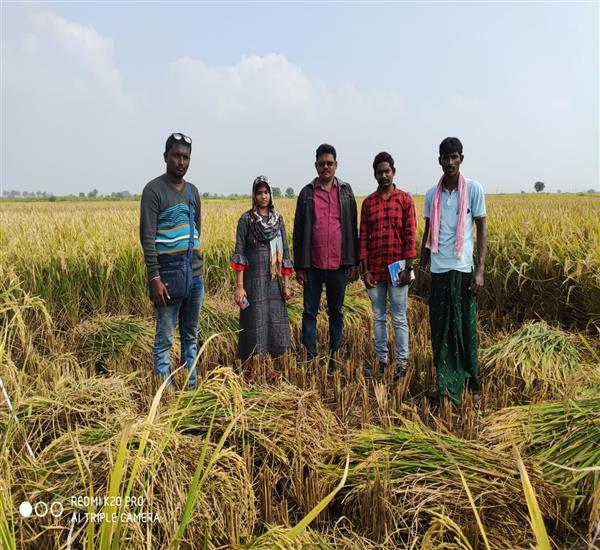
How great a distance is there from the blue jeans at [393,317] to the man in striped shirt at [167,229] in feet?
4.85

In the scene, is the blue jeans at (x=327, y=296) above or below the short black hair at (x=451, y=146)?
below

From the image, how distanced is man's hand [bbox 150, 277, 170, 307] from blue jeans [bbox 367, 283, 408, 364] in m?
1.67

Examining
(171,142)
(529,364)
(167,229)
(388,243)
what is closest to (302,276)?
(388,243)

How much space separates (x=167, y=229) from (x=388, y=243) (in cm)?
171

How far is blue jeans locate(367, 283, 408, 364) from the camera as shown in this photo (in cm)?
353

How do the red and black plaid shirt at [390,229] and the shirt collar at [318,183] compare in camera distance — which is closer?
the red and black plaid shirt at [390,229]

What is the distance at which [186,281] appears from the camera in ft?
9.99

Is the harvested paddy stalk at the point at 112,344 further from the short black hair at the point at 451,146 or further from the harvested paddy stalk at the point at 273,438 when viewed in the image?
the short black hair at the point at 451,146

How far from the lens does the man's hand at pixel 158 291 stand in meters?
2.92

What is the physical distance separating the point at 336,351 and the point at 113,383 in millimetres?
1891

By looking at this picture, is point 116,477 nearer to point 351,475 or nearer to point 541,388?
point 351,475

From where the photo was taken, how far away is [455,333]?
3.28 meters

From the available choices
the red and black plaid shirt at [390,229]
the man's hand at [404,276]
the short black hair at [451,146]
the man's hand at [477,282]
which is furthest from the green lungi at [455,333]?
the short black hair at [451,146]

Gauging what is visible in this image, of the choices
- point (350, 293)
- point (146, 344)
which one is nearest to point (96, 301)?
point (146, 344)
